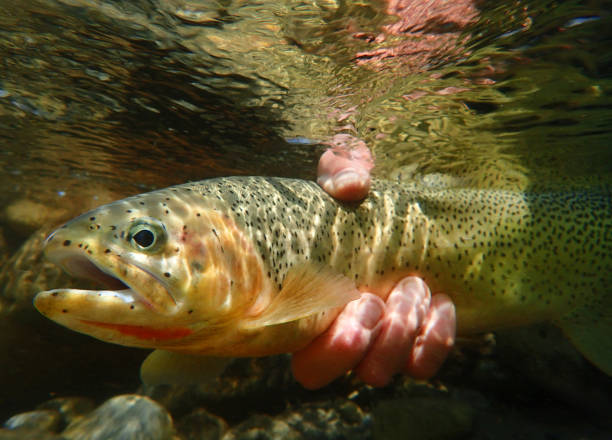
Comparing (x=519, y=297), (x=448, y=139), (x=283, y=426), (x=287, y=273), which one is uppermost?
(x=448, y=139)

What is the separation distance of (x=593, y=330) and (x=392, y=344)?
276 centimetres

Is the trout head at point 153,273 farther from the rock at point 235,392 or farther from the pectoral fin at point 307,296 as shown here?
the rock at point 235,392

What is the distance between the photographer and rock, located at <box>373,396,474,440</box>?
3.74 m

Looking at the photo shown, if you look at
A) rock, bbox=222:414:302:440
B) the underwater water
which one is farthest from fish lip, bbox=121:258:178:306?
rock, bbox=222:414:302:440

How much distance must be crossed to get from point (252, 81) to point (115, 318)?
4699mm

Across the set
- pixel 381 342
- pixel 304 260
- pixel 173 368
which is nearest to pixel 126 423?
pixel 173 368

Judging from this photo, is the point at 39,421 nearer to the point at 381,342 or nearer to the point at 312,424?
the point at 312,424

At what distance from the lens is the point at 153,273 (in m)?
1.88

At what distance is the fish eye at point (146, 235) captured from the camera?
1916 mm

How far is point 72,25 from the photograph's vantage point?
420cm

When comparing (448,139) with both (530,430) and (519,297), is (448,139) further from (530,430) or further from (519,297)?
(530,430)

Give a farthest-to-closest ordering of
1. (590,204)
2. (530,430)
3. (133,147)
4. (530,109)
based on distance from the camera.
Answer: (133,147), (530,109), (590,204), (530,430)

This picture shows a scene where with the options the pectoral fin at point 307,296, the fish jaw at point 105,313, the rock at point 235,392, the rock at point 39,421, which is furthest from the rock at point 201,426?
the fish jaw at point 105,313

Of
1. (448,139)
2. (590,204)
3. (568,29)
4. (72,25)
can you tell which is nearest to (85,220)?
A: (72,25)
